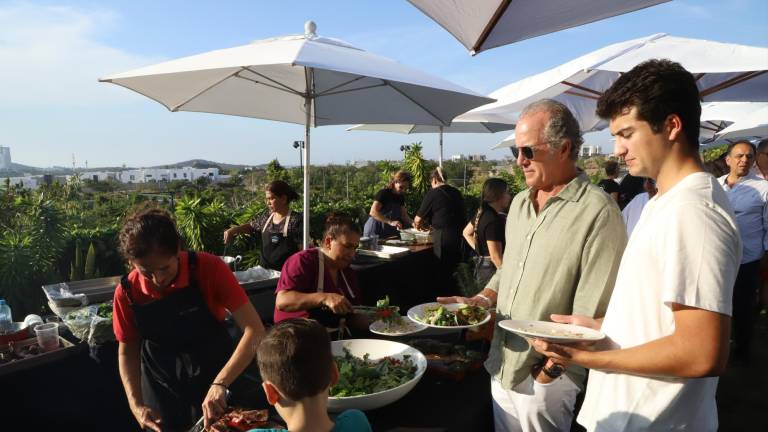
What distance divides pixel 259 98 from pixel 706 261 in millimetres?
4285

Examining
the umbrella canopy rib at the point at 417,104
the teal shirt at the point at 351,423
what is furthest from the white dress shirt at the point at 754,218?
the teal shirt at the point at 351,423

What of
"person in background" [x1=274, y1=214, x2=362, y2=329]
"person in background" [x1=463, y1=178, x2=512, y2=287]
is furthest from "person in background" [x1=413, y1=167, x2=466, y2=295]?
"person in background" [x1=274, y1=214, x2=362, y2=329]

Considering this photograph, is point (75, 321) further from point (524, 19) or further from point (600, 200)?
point (524, 19)

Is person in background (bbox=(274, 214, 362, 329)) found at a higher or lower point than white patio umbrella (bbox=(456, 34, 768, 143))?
lower

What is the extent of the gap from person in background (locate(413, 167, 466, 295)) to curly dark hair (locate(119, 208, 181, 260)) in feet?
12.9

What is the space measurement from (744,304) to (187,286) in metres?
4.69

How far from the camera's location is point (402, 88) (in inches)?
167

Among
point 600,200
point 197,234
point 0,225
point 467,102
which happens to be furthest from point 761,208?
point 0,225

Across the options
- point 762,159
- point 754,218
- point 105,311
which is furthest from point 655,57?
point 105,311

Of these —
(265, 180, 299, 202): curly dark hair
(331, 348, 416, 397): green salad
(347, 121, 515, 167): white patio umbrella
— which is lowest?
(331, 348, 416, 397): green salad

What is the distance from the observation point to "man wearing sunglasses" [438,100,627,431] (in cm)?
155

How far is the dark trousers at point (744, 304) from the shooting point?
4156 mm

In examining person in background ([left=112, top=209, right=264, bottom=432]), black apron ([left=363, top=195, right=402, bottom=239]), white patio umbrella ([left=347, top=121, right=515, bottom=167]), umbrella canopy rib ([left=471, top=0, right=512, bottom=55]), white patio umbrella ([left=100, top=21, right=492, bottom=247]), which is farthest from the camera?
white patio umbrella ([left=347, top=121, right=515, bottom=167])

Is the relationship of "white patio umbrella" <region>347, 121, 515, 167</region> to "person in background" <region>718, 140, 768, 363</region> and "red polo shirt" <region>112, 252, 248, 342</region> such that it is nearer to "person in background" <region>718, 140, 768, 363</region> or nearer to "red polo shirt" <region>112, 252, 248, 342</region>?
"person in background" <region>718, 140, 768, 363</region>
